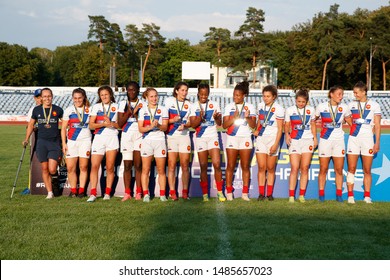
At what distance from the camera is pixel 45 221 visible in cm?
765

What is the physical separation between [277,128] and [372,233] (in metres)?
2.85

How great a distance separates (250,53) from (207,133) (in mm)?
62470

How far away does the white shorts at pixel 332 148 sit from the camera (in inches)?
366

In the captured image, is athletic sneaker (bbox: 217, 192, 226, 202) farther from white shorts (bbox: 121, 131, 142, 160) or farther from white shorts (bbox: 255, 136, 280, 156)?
white shorts (bbox: 121, 131, 142, 160)

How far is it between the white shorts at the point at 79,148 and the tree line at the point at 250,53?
190 ft

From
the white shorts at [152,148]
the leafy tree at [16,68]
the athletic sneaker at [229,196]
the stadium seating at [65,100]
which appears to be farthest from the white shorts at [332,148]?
the leafy tree at [16,68]

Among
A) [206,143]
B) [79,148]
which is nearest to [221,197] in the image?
[206,143]

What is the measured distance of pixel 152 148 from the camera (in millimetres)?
9250

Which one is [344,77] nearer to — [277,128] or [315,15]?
[315,15]

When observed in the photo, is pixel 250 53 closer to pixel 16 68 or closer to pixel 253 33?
pixel 253 33

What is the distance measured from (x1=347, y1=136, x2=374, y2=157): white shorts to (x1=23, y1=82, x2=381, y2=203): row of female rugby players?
0.06ft

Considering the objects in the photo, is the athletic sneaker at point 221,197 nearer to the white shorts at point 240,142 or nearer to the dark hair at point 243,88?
the white shorts at point 240,142

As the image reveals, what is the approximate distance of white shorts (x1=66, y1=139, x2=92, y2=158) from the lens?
9461 millimetres

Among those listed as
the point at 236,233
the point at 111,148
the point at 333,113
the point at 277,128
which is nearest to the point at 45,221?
the point at 111,148
